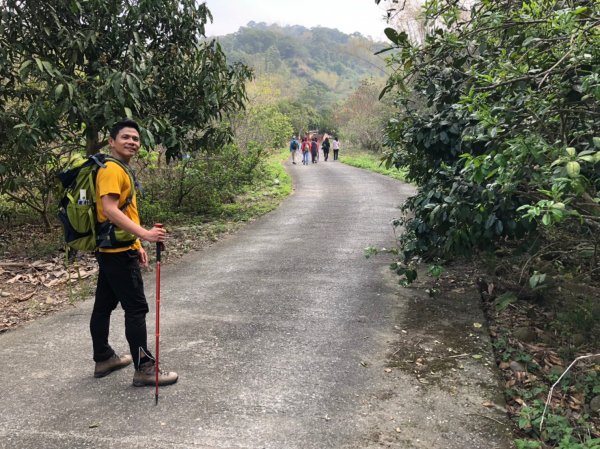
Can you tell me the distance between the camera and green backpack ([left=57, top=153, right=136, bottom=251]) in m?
3.15

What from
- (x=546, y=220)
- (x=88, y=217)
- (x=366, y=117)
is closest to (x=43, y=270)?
(x=88, y=217)

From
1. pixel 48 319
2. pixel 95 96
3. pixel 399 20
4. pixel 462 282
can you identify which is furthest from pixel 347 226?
pixel 399 20

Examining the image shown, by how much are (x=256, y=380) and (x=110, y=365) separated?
3.63 ft

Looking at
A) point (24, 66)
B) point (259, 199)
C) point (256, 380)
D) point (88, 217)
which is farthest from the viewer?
point (259, 199)

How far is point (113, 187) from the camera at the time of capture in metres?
3.02

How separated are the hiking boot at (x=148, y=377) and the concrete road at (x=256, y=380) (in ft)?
0.17

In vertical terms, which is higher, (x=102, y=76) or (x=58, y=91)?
(x=102, y=76)

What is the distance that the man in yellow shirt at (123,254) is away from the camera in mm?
3027

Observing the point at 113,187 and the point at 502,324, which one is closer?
the point at 113,187

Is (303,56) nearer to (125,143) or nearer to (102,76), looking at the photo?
(102,76)

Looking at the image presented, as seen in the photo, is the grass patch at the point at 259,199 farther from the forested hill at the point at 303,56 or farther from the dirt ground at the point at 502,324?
the forested hill at the point at 303,56

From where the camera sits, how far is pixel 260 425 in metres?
2.87

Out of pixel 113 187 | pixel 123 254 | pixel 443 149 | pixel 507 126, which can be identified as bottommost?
pixel 123 254

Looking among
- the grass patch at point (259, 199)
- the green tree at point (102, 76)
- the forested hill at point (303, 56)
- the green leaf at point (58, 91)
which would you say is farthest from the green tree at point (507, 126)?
the forested hill at point (303, 56)
